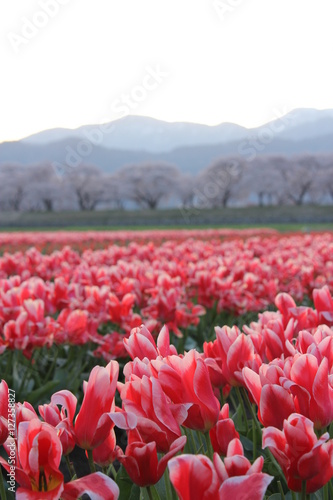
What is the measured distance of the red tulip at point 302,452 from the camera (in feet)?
3.47

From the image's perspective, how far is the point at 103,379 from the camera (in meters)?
1.20

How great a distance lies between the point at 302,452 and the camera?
1.09 m

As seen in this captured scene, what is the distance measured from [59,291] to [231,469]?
273 cm

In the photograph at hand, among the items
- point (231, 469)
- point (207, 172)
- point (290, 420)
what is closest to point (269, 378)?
point (290, 420)

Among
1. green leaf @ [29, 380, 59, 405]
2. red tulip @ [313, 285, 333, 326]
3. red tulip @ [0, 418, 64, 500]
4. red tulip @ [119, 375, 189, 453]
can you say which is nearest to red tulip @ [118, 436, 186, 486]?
red tulip @ [119, 375, 189, 453]

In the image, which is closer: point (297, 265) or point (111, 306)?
point (111, 306)

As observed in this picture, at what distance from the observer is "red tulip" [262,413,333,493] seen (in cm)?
106

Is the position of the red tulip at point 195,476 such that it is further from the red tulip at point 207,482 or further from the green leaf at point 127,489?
the green leaf at point 127,489

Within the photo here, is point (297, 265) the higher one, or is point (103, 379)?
point (103, 379)

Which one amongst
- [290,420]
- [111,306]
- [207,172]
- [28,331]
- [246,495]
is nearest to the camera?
[246,495]

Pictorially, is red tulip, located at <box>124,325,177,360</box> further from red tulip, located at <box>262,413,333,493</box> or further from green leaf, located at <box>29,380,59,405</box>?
green leaf, located at <box>29,380,59,405</box>

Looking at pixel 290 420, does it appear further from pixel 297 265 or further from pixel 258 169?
pixel 258 169

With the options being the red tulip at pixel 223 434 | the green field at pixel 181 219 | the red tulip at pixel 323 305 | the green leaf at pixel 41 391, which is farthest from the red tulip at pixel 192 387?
the green field at pixel 181 219

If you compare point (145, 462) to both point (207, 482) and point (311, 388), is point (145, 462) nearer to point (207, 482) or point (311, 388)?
point (207, 482)
